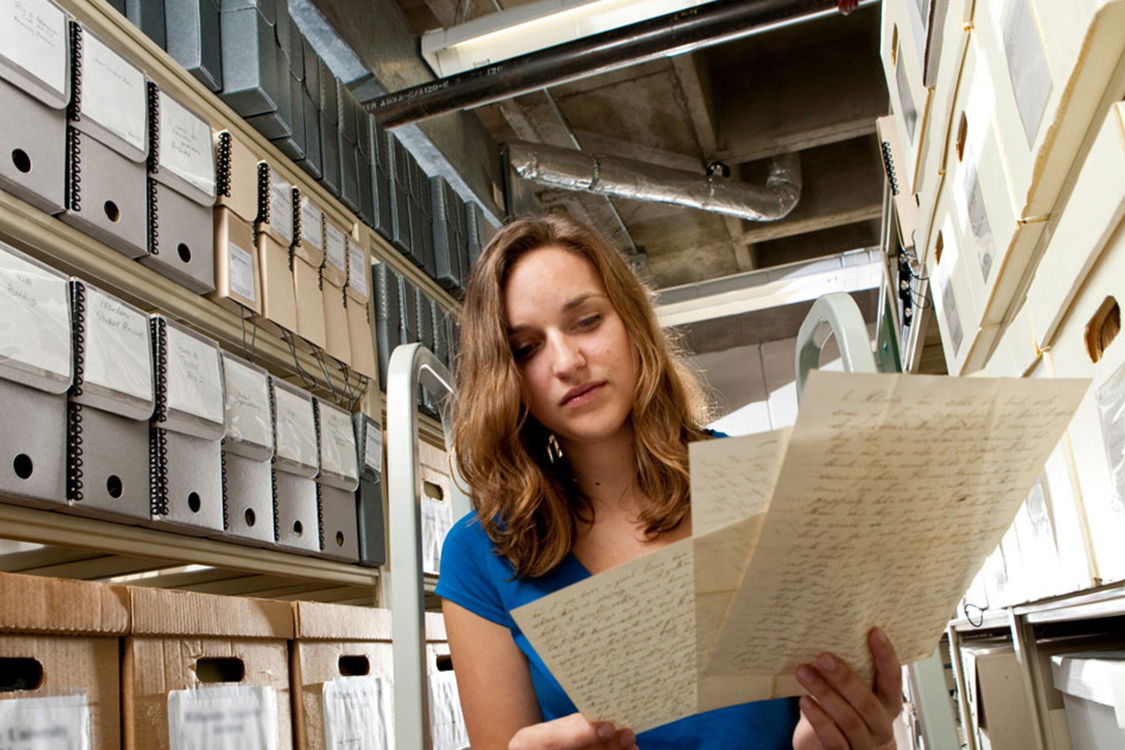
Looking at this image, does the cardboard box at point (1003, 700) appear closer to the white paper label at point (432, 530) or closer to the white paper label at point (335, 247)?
the white paper label at point (432, 530)

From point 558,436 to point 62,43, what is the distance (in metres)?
0.80

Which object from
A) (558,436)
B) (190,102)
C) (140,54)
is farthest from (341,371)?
(558,436)

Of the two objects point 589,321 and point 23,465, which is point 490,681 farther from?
point 23,465

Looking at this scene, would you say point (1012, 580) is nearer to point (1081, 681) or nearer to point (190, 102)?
point (1081, 681)

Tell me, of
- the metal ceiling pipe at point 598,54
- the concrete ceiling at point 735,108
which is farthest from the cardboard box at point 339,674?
the concrete ceiling at point 735,108

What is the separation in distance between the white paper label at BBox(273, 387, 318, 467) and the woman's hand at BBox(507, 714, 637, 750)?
1.03m

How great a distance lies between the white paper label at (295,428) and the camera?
160 cm

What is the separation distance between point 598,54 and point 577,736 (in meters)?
2.36

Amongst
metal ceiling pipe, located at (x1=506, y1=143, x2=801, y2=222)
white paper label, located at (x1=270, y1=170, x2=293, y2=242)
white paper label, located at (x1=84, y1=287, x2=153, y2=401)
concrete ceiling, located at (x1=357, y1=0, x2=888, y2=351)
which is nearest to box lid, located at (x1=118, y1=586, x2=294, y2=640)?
white paper label, located at (x1=84, y1=287, x2=153, y2=401)

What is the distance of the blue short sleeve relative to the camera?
0.95 m

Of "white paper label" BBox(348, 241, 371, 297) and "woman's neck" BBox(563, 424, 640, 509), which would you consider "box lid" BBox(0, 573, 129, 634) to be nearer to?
"woman's neck" BBox(563, 424, 640, 509)

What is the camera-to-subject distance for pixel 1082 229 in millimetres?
742

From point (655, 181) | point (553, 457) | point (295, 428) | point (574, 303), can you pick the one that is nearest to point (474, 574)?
point (553, 457)

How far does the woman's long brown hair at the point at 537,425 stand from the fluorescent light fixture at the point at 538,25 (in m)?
1.70
